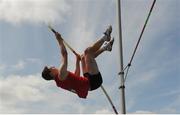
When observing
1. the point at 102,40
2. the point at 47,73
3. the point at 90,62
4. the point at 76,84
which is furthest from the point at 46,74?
the point at 102,40

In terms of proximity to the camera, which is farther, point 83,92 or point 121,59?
Result: point 121,59

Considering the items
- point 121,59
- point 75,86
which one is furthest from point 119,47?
point 75,86

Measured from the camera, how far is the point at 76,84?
12.1 metres

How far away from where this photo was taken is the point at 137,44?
12.9 m

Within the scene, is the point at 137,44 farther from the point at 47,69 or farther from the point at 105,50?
the point at 47,69

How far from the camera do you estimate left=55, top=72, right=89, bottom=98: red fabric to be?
12.1 metres

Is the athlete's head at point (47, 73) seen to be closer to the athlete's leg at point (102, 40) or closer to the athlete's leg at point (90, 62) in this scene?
the athlete's leg at point (90, 62)

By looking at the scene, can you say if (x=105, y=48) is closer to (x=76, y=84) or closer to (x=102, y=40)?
(x=102, y=40)

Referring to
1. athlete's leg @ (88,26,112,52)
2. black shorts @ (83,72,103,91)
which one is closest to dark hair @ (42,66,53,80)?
black shorts @ (83,72,103,91)

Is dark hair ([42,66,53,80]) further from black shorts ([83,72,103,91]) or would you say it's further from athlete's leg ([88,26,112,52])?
athlete's leg ([88,26,112,52])

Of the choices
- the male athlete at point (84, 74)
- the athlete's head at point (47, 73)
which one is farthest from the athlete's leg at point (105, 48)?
the athlete's head at point (47, 73)

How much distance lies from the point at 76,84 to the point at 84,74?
35cm

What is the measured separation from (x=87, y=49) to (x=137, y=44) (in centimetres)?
169

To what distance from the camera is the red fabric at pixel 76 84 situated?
1205 cm
